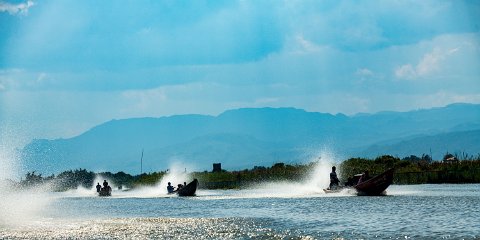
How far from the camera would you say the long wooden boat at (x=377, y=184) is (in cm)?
5281

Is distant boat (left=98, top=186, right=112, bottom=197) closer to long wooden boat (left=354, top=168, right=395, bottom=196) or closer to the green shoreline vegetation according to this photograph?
the green shoreline vegetation

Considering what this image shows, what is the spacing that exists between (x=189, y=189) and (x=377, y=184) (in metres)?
25.5

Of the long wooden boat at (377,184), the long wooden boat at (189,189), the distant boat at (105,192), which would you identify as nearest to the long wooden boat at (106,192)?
the distant boat at (105,192)

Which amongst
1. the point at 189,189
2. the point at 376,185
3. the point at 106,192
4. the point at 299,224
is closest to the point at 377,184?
the point at 376,185

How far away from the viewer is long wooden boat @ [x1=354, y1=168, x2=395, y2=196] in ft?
173

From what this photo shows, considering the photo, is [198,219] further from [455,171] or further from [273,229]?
[455,171]

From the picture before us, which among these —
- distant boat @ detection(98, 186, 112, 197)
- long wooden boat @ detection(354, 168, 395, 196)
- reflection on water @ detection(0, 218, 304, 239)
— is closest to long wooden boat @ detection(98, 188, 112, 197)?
distant boat @ detection(98, 186, 112, 197)

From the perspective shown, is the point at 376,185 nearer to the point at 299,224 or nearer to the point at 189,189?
the point at 299,224

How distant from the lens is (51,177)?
17338 centimetres

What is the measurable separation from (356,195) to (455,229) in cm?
2760

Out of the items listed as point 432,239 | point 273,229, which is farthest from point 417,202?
point 432,239

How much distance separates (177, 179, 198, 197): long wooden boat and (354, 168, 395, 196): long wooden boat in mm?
23678

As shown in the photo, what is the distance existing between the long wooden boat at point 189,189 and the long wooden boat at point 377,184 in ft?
77.7

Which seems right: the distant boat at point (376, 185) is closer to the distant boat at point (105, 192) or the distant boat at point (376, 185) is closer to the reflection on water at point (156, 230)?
the reflection on water at point (156, 230)
